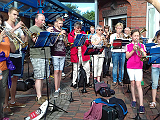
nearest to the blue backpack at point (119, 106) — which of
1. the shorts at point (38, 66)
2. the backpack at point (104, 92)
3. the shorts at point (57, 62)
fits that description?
the backpack at point (104, 92)

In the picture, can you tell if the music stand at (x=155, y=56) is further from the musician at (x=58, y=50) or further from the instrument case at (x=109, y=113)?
the musician at (x=58, y=50)

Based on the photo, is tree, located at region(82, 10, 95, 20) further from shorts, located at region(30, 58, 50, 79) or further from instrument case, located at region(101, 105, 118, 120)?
instrument case, located at region(101, 105, 118, 120)

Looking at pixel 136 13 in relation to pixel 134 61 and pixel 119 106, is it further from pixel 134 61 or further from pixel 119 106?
pixel 119 106

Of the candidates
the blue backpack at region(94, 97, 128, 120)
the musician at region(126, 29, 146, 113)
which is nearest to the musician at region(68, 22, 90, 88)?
the musician at region(126, 29, 146, 113)

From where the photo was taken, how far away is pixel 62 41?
16.3 feet

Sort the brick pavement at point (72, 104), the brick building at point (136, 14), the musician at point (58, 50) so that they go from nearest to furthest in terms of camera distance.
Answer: the brick pavement at point (72, 104), the musician at point (58, 50), the brick building at point (136, 14)

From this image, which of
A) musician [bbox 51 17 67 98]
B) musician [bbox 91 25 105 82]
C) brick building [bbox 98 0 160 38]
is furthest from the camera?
brick building [bbox 98 0 160 38]

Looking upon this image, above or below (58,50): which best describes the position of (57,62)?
below

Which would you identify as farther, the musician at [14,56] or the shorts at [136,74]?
the shorts at [136,74]

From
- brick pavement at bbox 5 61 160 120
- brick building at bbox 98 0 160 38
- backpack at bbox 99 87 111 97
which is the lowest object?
brick pavement at bbox 5 61 160 120

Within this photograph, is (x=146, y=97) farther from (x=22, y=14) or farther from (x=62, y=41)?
(x=22, y=14)

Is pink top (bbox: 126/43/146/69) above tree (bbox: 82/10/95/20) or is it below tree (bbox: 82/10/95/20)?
below

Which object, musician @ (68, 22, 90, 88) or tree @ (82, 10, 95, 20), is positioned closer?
musician @ (68, 22, 90, 88)

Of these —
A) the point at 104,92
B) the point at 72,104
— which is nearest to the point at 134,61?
the point at 104,92
